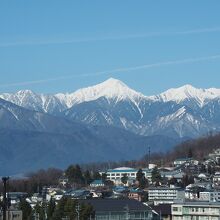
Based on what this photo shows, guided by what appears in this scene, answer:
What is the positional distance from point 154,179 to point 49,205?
165 feet

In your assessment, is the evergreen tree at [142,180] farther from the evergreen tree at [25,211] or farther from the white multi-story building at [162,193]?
the evergreen tree at [25,211]

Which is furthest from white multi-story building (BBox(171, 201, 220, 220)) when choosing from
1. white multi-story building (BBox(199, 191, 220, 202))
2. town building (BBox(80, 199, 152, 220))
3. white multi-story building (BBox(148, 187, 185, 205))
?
white multi-story building (BBox(148, 187, 185, 205))

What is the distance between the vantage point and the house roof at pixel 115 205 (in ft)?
189

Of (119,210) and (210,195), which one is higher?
(210,195)

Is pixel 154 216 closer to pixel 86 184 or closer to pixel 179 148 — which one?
pixel 86 184

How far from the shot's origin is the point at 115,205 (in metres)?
58.6

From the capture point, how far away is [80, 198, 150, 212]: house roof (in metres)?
57.7

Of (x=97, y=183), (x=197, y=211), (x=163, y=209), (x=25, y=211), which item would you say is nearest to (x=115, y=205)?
(x=197, y=211)

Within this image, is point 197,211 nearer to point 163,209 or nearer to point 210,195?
point 163,209

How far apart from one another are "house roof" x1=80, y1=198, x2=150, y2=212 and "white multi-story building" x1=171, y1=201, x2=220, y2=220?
2.01 meters

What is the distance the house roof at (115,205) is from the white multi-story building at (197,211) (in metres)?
2.01

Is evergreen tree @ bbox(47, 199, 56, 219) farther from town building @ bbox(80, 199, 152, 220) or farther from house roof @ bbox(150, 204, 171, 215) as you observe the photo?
house roof @ bbox(150, 204, 171, 215)

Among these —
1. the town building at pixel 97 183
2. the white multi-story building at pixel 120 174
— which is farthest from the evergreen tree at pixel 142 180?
the white multi-story building at pixel 120 174

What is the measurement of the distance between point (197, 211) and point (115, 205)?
16.3 ft
